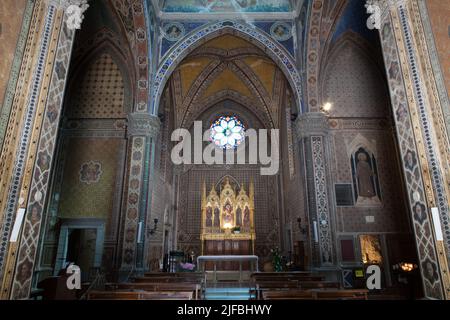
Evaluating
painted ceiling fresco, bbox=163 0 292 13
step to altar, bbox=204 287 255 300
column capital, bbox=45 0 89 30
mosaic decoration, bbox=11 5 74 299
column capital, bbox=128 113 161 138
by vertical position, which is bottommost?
step to altar, bbox=204 287 255 300

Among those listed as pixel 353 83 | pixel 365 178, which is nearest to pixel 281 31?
pixel 353 83

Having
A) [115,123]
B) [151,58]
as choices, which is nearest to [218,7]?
[151,58]

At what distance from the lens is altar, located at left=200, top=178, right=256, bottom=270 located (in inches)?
690

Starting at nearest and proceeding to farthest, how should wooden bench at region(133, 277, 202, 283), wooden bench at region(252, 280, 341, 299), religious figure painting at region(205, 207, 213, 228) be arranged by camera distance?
wooden bench at region(252, 280, 341, 299)
wooden bench at region(133, 277, 202, 283)
religious figure painting at region(205, 207, 213, 228)

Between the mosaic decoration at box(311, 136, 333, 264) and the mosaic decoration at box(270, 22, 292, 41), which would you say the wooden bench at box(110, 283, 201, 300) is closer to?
the mosaic decoration at box(311, 136, 333, 264)

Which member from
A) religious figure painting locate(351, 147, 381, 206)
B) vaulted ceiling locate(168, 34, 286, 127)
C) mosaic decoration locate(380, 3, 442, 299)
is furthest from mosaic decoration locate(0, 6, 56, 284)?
religious figure painting locate(351, 147, 381, 206)

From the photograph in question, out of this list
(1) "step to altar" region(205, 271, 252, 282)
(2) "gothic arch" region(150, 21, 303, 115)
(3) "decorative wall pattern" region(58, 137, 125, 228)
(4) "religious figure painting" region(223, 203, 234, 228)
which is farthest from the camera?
(4) "religious figure painting" region(223, 203, 234, 228)

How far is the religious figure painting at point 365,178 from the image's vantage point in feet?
39.1

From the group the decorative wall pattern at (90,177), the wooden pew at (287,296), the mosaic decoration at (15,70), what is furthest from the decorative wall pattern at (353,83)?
the mosaic decoration at (15,70)

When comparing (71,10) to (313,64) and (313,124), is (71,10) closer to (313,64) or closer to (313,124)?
(313,124)

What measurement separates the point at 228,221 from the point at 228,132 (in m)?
5.63

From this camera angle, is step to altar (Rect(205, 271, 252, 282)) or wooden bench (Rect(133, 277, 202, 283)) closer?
wooden bench (Rect(133, 277, 202, 283))

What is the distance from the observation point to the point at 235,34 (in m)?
13.7

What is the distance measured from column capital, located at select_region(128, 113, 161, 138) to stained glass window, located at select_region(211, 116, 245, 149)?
26.9ft
